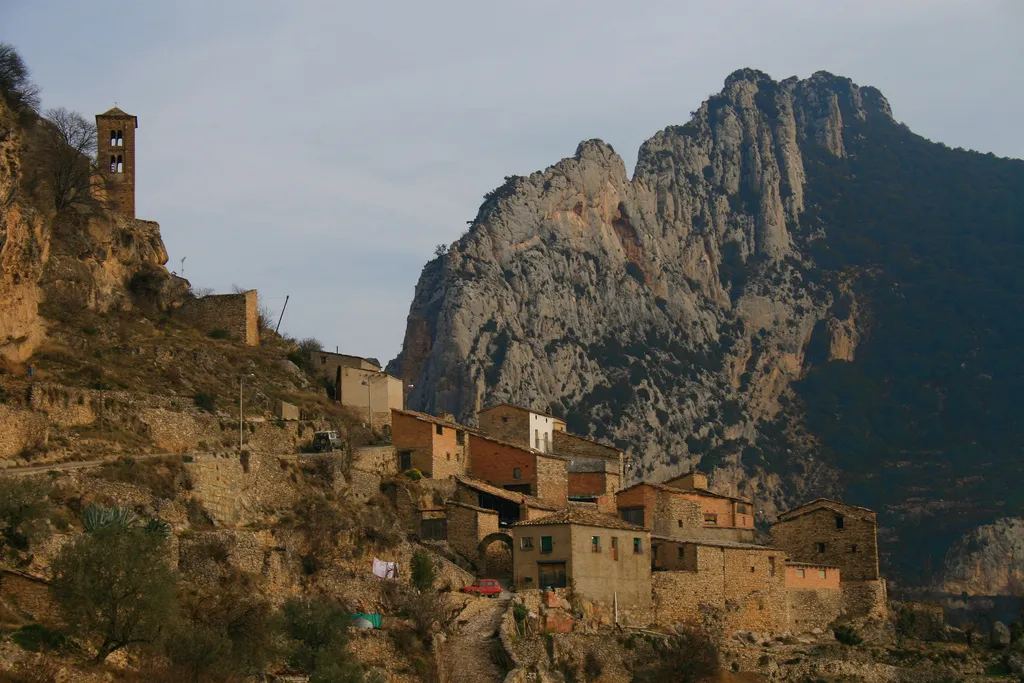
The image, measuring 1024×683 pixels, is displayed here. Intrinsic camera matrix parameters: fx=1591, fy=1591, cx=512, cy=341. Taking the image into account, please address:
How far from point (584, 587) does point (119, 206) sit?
3281 centimetres

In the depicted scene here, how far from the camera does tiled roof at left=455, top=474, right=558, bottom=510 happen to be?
72188mm

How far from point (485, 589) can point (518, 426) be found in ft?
82.3

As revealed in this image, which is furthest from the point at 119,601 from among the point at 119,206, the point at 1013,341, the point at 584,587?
the point at 1013,341

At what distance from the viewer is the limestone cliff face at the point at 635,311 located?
143500 millimetres

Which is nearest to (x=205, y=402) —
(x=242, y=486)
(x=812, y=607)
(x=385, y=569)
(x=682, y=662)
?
(x=242, y=486)

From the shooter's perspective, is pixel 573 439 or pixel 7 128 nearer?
pixel 7 128

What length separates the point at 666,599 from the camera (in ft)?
225

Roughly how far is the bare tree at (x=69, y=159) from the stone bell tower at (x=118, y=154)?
1.94 ft

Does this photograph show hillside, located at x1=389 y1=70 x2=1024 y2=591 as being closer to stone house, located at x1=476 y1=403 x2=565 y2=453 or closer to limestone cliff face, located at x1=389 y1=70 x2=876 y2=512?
limestone cliff face, located at x1=389 y1=70 x2=876 y2=512

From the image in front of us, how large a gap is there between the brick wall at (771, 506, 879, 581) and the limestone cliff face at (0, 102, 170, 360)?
34.2 metres

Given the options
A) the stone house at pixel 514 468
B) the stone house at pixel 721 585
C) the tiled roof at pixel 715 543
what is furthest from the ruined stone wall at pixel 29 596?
the stone house at pixel 514 468

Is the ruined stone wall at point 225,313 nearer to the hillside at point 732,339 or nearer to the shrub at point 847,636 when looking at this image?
the shrub at point 847,636

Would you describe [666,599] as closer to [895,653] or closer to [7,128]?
[895,653]

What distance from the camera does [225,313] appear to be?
79625 millimetres
